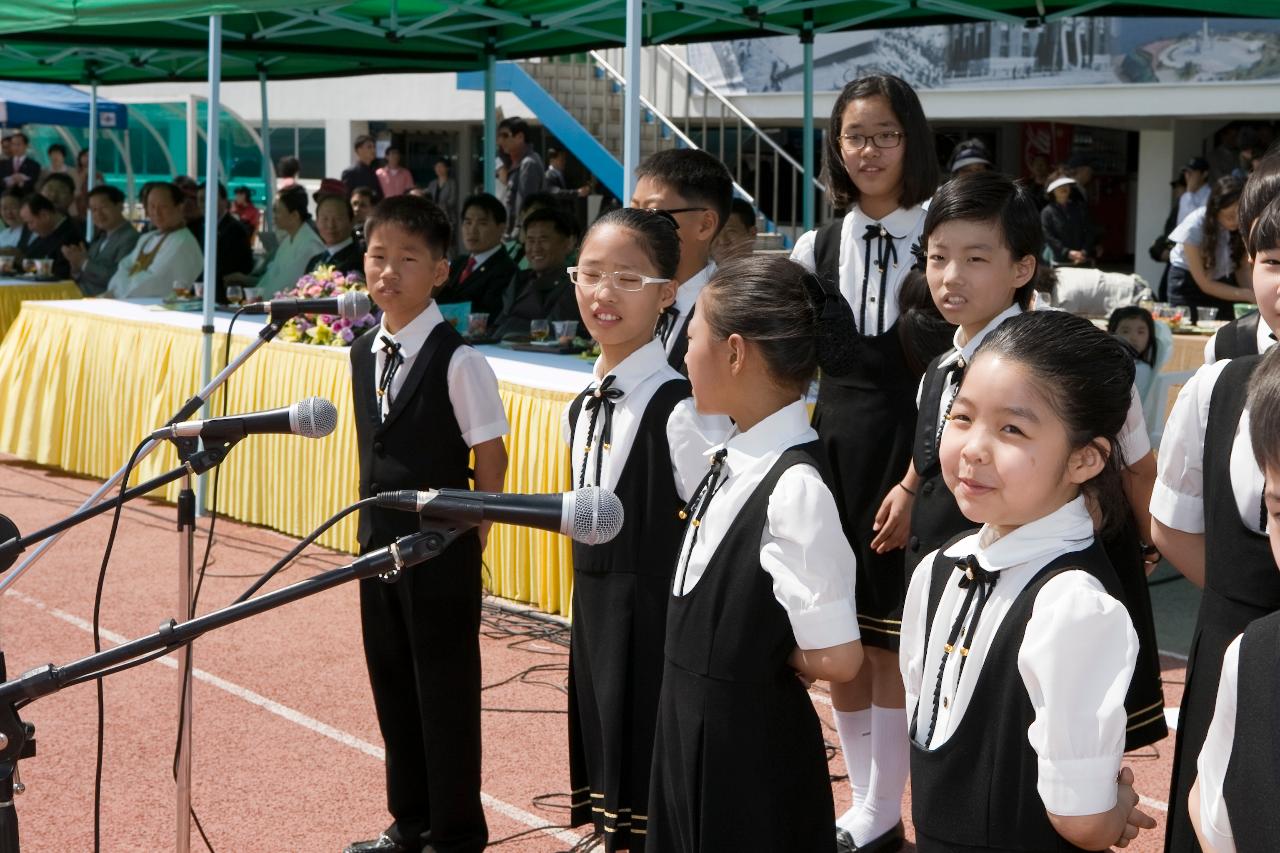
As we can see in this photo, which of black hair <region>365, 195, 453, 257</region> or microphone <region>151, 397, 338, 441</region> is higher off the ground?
black hair <region>365, 195, 453, 257</region>

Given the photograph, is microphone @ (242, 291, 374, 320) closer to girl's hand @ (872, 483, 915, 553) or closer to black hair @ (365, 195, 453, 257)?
black hair @ (365, 195, 453, 257)

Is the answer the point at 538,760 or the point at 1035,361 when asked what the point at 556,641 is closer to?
the point at 538,760

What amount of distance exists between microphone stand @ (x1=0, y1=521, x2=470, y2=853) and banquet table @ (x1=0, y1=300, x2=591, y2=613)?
3.55m

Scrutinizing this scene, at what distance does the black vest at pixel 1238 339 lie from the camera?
2.95m

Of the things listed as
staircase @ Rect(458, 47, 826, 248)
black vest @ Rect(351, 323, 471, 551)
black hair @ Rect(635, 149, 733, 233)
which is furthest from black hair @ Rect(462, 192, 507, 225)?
staircase @ Rect(458, 47, 826, 248)

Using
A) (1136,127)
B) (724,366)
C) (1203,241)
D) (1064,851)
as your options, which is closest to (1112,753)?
(1064,851)

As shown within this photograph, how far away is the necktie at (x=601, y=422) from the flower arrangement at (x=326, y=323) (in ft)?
12.4

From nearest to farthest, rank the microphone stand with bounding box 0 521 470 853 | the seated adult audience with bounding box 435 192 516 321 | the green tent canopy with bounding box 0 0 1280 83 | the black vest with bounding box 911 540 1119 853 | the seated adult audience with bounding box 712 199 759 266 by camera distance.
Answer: the microphone stand with bounding box 0 521 470 853 → the black vest with bounding box 911 540 1119 853 → the seated adult audience with bounding box 712 199 759 266 → the green tent canopy with bounding box 0 0 1280 83 → the seated adult audience with bounding box 435 192 516 321

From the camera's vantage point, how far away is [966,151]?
998cm

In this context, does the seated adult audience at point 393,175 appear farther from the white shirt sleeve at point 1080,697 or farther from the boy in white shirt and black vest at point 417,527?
the white shirt sleeve at point 1080,697

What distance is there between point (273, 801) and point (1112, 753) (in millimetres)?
2871

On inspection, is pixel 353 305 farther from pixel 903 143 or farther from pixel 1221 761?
pixel 1221 761

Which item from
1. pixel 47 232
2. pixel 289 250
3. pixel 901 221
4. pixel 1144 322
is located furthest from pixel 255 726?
pixel 47 232

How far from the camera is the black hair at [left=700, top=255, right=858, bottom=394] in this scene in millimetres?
2627
